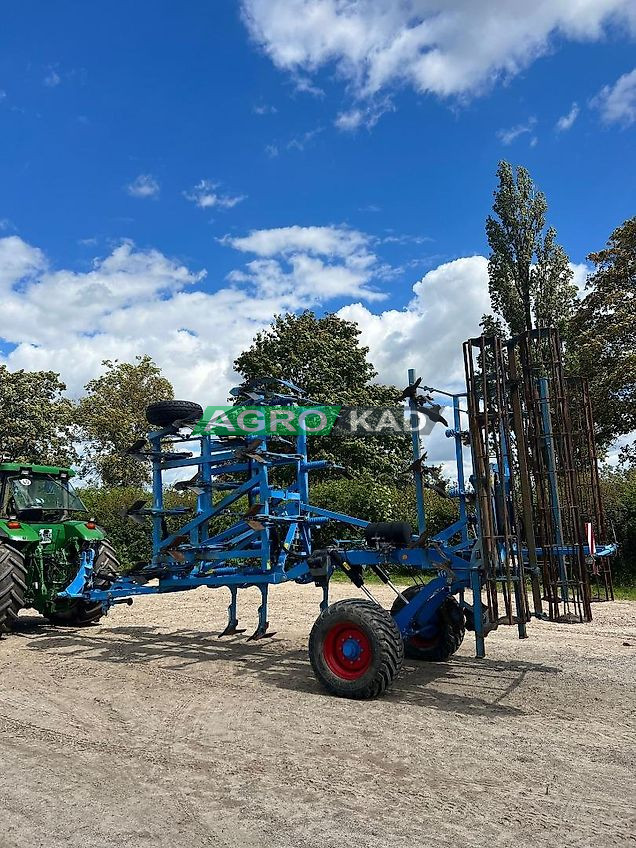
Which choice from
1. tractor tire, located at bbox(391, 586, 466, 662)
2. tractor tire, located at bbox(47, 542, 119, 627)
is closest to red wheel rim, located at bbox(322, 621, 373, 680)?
tractor tire, located at bbox(391, 586, 466, 662)

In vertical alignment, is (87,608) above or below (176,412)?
below

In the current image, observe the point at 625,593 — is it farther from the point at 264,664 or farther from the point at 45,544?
the point at 45,544

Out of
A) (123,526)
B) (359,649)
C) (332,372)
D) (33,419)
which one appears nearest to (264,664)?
(359,649)

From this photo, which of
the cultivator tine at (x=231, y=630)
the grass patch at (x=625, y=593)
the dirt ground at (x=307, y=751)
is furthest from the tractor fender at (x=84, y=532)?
the grass patch at (x=625, y=593)

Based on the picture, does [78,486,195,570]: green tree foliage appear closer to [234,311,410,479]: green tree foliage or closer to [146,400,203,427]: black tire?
[234,311,410,479]: green tree foliage

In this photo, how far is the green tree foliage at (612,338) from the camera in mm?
15969

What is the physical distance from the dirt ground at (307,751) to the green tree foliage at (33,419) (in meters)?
21.7

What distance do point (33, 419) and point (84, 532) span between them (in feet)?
67.4

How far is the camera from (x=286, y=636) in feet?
28.8

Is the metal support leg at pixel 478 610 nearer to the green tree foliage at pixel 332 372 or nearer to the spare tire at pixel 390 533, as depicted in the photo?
the spare tire at pixel 390 533

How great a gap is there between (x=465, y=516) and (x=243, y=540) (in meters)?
2.56

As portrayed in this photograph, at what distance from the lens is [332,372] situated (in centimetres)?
2511

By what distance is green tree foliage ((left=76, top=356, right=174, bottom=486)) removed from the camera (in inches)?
1273

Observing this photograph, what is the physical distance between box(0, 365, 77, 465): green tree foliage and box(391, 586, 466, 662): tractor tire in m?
23.8
